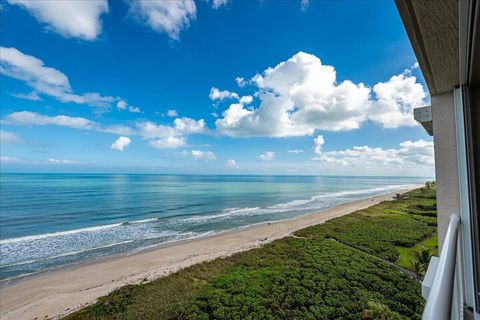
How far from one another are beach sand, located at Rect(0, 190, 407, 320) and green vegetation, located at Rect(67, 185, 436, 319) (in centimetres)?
105

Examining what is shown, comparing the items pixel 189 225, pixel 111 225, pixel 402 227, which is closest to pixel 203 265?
pixel 189 225

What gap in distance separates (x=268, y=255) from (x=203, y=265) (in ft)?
11.5

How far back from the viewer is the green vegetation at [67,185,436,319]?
289 inches

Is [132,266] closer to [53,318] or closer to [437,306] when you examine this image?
[53,318]

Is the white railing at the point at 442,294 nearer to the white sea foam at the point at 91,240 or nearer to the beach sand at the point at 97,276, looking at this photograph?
the beach sand at the point at 97,276

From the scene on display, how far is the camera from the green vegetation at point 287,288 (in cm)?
734

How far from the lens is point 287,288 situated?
8.66m

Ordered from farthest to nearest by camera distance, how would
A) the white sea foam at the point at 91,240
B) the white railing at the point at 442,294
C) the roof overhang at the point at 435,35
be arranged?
the white sea foam at the point at 91,240, the roof overhang at the point at 435,35, the white railing at the point at 442,294

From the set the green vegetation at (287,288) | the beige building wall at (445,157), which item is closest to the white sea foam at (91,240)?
the green vegetation at (287,288)

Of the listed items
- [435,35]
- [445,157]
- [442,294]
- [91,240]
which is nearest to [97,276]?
[91,240]

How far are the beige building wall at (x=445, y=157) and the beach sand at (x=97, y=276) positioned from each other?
11056mm

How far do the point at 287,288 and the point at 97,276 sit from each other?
9082mm

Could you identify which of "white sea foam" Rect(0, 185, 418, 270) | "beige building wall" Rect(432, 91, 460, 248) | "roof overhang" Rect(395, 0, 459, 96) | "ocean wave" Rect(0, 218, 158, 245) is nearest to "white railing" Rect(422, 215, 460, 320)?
"roof overhang" Rect(395, 0, 459, 96)

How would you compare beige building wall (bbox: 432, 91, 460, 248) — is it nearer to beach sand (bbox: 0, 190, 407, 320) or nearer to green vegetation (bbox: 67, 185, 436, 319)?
green vegetation (bbox: 67, 185, 436, 319)
